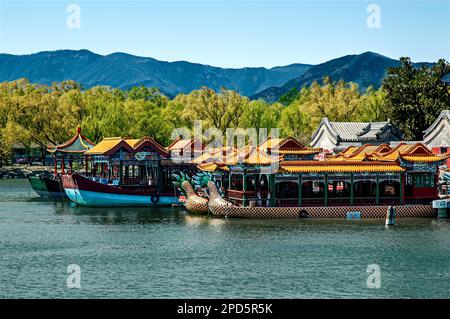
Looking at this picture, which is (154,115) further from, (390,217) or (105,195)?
(390,217)

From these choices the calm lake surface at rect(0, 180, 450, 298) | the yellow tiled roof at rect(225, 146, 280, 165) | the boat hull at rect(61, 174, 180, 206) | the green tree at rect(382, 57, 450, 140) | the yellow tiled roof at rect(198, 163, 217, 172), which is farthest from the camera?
the green tree at rect(382, 57, 450, 140)

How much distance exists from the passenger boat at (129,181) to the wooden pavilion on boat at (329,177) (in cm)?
1168

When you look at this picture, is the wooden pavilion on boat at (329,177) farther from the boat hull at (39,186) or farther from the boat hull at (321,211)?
the boat hull at (39,186)

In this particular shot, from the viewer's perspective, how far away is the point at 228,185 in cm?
6719

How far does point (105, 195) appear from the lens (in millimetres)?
70625

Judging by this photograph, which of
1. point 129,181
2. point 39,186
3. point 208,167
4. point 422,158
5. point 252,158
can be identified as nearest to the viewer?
point 252,158

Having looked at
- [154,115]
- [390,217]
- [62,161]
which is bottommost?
[390,217]

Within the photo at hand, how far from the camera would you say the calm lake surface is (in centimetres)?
3403

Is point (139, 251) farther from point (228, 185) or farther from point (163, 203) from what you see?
point (163, 203)

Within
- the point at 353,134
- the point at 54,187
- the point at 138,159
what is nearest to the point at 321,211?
the point at 138,159

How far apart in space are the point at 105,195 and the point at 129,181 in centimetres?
398

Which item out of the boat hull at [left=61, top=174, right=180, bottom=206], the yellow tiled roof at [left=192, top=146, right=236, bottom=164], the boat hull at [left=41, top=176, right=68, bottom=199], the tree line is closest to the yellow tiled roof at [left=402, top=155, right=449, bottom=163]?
the yellow tiled roof at [left=192, top=146, right=236, bottom=164]

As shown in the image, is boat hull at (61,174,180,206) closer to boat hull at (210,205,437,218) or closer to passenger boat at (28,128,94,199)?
passenger boat at (28,128,94,199)
